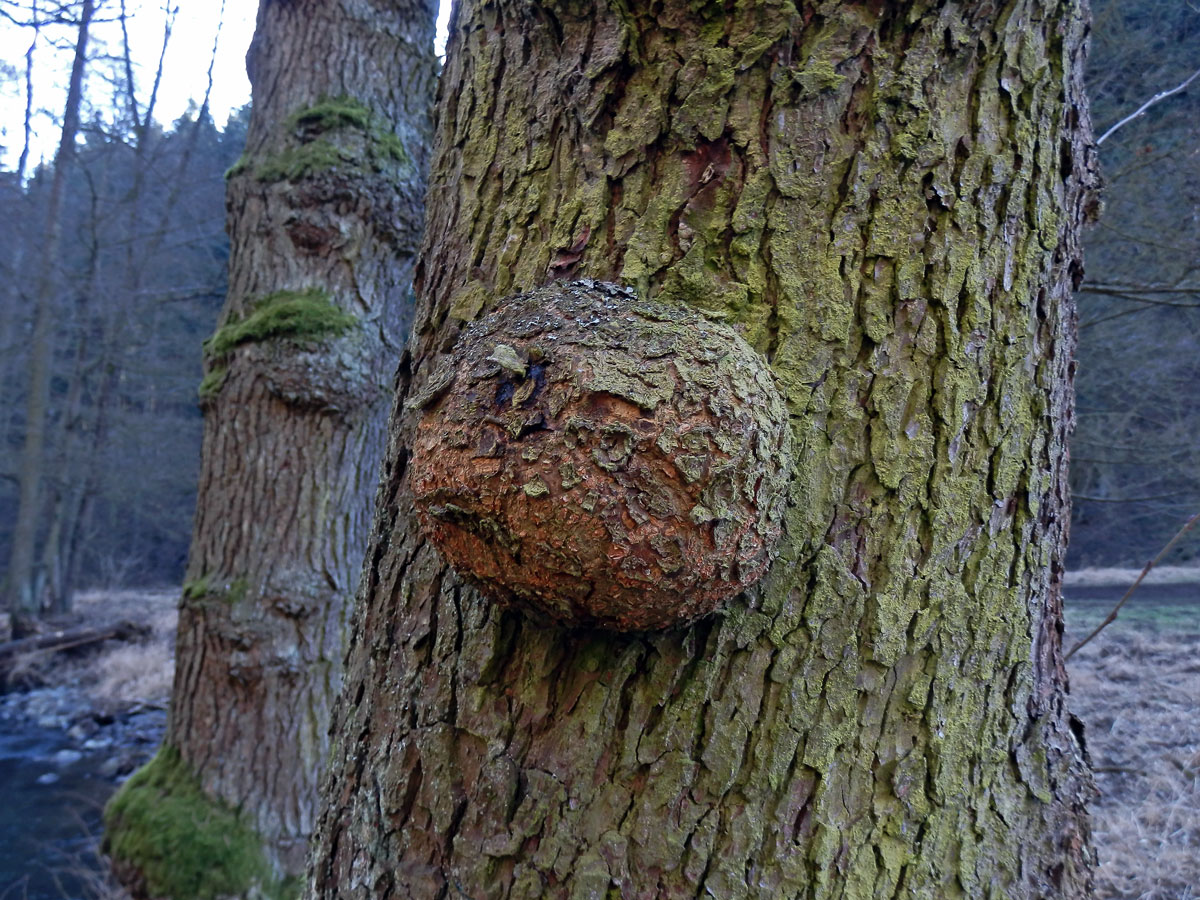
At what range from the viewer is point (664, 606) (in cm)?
83

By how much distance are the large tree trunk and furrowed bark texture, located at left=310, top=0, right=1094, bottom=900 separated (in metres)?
2.44

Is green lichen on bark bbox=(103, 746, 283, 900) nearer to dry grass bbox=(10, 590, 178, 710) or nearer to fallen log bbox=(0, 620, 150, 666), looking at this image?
dry grass bbox=(10, 590, 178, 710)

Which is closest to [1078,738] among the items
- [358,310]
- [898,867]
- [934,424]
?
[898,867]

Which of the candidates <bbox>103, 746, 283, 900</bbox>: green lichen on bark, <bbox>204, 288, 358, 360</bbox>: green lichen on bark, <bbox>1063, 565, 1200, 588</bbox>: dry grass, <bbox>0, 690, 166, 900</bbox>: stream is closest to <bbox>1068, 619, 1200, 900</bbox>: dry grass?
<bbox>1063, 565, 1200, 588</bbox>: dry grass

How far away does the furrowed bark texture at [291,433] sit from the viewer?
3293 mm

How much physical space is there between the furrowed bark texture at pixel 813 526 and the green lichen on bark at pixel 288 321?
95.0 inches

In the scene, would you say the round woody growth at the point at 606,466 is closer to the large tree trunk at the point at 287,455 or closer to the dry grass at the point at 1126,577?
the large tree trunk at the point at 287,455

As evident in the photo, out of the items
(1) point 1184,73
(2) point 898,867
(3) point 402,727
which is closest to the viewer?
(2) point 898,867

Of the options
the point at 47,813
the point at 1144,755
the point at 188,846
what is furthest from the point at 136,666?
the point at 1144,755

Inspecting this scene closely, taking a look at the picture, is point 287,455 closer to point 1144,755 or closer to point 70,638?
point 1144,755

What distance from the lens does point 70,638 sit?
392 inches

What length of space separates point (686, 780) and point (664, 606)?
0.67 ft

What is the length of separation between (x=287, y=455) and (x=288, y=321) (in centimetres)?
55

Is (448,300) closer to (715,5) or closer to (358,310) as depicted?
(715,5)
